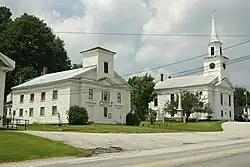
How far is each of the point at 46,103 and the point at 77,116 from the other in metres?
9.92

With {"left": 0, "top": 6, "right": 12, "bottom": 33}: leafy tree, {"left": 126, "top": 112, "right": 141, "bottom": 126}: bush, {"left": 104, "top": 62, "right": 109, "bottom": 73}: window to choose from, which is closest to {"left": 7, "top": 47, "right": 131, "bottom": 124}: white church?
{"left": 104, "top": 62, "right": 109, "bottom": 73}: window

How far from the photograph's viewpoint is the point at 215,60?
268 feet

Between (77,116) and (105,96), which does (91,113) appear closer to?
(105,96)

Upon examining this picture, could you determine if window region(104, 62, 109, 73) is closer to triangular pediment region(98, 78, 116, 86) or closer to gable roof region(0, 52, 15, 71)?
triangular pediment region(98, 78, 116, 86)

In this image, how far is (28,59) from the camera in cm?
7469

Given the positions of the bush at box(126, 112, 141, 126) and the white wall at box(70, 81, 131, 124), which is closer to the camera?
the white wall at box(70, 81, 131, 124)

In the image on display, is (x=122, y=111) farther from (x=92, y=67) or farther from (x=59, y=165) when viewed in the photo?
(x=59, y=165)

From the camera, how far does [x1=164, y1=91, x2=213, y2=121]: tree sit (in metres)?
69.6

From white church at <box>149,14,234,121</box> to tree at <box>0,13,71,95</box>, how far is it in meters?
26.6

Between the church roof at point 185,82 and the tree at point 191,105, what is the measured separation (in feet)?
21.3

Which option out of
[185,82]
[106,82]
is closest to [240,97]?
[185,82]

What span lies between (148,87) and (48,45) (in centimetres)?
2315

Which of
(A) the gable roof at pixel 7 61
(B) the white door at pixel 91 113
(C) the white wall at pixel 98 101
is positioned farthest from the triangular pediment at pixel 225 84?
(A) the gable roof at pixel 7 61

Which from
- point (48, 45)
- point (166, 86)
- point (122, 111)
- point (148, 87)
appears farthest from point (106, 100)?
point (166, 86)
